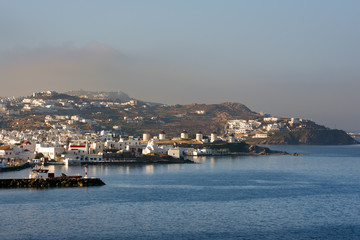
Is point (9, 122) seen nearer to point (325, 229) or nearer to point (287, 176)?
point (287, 176)

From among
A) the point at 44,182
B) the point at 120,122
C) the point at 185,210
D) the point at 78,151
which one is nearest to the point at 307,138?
the point at 120,122

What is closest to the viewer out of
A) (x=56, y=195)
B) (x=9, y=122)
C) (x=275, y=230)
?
(x=275, y=230)

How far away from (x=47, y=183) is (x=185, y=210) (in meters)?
16.2

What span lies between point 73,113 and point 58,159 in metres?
100

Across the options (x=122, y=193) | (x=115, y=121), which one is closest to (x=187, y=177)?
(x=122, y=193)

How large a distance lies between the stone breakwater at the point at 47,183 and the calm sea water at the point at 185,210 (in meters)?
1.78

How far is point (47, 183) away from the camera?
1843 inches

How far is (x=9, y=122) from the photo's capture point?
144375 millimetres

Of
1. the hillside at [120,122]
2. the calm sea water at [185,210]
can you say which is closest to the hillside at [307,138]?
the hillside at [120,122]

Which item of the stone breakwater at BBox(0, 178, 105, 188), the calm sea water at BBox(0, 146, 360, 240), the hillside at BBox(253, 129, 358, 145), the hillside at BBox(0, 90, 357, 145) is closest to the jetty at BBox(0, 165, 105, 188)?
the stone breakwater at BBox(0, 178, 105, 188)

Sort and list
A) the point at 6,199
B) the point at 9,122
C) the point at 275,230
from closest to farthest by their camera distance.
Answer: the point at 275,230 → the point at 6,199 → the point at 9,122

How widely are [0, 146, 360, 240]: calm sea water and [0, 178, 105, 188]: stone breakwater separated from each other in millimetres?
1777

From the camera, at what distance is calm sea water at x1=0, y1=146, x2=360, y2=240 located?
29203mm

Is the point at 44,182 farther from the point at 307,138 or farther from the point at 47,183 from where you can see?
the point at 307,138
